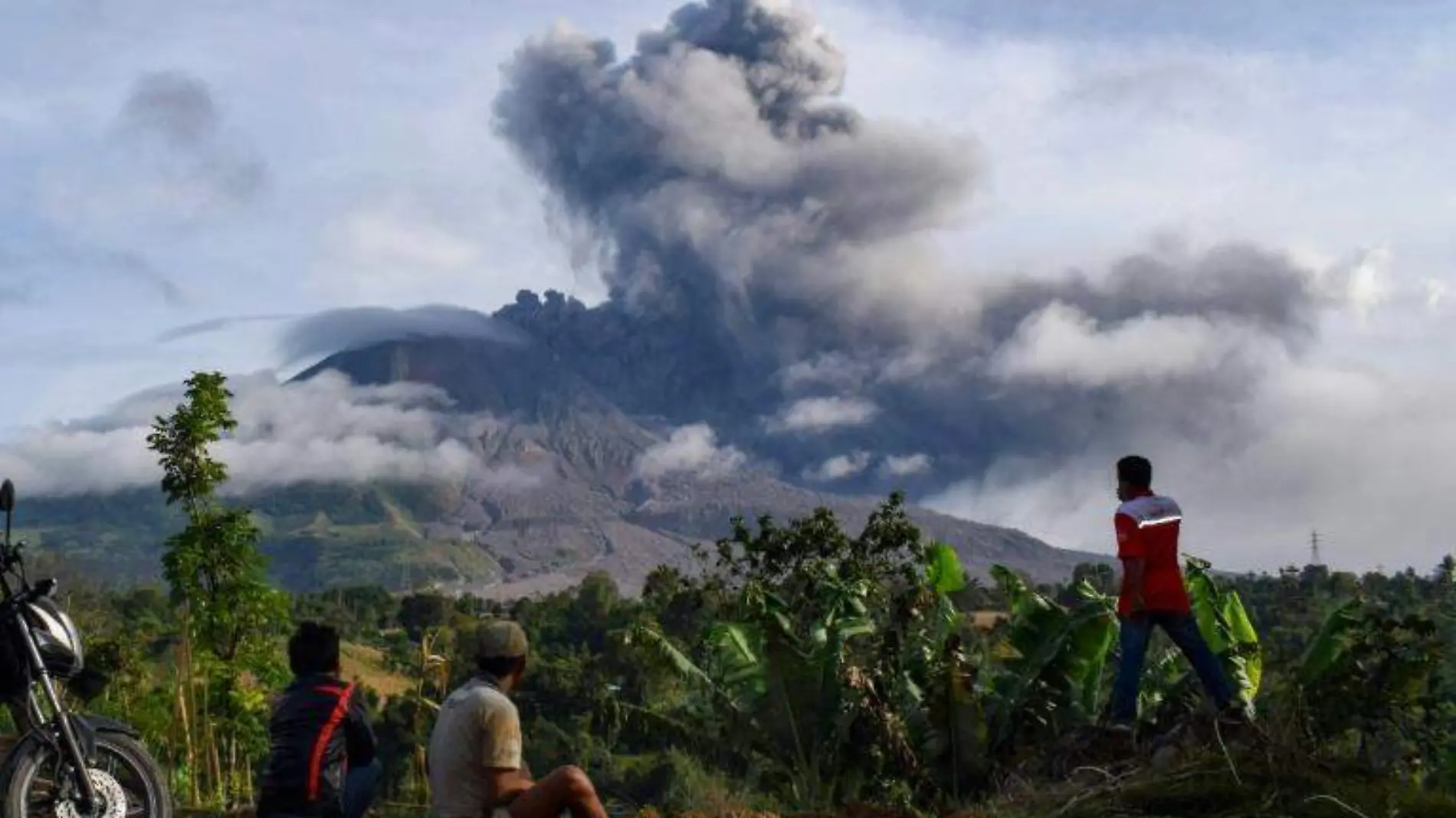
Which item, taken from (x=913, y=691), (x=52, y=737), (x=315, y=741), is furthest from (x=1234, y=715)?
(x=52, y=737)

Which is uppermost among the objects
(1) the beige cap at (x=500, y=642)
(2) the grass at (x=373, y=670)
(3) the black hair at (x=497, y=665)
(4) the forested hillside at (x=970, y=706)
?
(1) the beige cap at (x=500, y=642)

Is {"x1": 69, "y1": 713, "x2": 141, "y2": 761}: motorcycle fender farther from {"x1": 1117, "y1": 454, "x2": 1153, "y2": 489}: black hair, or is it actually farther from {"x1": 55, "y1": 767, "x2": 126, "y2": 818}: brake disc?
{"x1": 1117, "y1": 454, "x2": 1153, "y2": 489}: black hair

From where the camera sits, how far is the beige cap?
6.93m

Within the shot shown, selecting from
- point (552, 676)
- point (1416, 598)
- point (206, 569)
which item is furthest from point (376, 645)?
point (206, 569)

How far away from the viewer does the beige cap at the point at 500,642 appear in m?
6.93

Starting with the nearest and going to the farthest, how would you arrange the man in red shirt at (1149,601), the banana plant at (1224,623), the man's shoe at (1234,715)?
the man's shoe at (1234,715) → the man in red shirt at (1149,601) → the banana plant at (1224,623)

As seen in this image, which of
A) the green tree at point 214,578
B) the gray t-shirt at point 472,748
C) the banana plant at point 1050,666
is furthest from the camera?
the green tree at point 214,578

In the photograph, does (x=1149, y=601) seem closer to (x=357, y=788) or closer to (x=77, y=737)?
(x=357, y=788)

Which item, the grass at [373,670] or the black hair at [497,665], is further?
the grass at [373,670]

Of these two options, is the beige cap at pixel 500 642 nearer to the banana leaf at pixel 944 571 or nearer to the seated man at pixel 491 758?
the seated man at pixel 491 758

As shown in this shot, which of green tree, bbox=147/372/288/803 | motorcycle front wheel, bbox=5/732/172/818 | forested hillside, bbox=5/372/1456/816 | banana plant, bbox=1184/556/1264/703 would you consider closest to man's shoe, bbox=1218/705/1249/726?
forested hillside, bbox=5/372/1456/816

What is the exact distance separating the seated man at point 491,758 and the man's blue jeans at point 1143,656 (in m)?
4.35

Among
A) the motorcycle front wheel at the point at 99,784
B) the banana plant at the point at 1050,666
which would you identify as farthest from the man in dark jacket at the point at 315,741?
the banana plant at the point at 1050,666

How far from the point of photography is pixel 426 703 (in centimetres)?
2647
